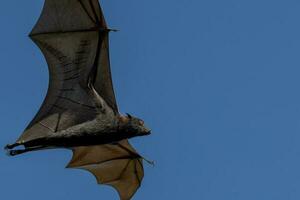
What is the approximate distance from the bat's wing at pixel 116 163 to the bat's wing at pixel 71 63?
11.3 ft

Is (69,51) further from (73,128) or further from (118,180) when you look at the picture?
(118,180)

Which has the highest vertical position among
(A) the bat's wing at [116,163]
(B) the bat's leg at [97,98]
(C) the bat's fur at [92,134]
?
(B) the bat's leg at [97,98]

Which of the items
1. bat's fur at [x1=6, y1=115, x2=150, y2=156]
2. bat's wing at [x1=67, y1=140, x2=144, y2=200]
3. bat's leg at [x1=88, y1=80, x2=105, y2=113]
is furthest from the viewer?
bat's wing at [x1=67, y1=140, x2=144, y2=200]

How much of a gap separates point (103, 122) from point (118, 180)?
516 cm

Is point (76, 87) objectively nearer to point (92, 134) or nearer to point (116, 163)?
point (92, 134)

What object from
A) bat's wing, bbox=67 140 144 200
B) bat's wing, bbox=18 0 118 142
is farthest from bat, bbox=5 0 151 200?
bat's wing, bbox=67 140 144 200

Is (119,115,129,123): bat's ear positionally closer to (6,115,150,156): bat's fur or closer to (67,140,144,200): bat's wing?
(6,115,150,156): bat's fur

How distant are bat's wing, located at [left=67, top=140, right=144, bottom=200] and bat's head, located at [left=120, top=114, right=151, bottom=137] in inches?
147

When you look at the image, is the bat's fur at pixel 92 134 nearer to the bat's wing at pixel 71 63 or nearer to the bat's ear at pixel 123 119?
the bat's ear at pixel 123 119

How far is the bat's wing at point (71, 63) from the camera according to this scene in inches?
1012

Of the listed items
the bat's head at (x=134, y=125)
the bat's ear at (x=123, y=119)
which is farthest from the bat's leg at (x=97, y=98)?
the bat's head at (x=134, y=125)

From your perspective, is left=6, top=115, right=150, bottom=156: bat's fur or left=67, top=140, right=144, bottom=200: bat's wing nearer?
left=6, top=115, right=150, bottom=156: bat's fur

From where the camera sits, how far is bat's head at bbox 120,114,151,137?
25.1m

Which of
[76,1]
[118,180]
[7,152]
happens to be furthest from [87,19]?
[118,180]
